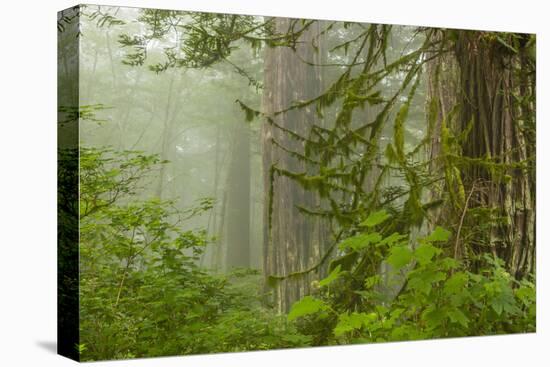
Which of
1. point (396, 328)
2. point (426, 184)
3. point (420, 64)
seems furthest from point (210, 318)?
point (420, 64)

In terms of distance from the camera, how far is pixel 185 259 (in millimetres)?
7898

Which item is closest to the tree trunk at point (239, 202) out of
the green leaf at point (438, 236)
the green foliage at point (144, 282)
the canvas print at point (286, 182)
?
the canvas print at point (286, 182)

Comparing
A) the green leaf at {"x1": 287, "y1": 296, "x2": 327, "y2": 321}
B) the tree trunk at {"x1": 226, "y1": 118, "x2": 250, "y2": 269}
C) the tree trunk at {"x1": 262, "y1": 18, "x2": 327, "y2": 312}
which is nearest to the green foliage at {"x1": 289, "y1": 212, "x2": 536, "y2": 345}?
the green leaf at {"x1": 287, "y1": 296, "x2": 327, "y2": 321}

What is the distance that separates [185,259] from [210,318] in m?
→ 0.50

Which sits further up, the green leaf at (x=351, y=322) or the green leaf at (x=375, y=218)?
the green leaf at (x=375, y=218)

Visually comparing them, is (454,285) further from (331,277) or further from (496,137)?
(496,137)

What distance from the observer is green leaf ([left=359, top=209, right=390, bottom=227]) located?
856 cm

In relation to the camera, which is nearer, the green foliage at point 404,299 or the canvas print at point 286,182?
the canvas print at point 286,182

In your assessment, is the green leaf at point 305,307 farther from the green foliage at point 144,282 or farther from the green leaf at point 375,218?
the green leaf at point 375,218

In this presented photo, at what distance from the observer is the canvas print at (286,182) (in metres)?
7.59

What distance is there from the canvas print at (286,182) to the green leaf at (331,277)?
0.06 feet

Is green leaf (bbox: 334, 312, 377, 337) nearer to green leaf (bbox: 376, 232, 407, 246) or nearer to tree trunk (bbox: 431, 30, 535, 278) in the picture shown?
green leaf (bbox: 376, 232, 407, 246)

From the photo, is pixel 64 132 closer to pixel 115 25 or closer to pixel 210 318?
pixel 115 25

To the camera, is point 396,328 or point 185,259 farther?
point 396,328
